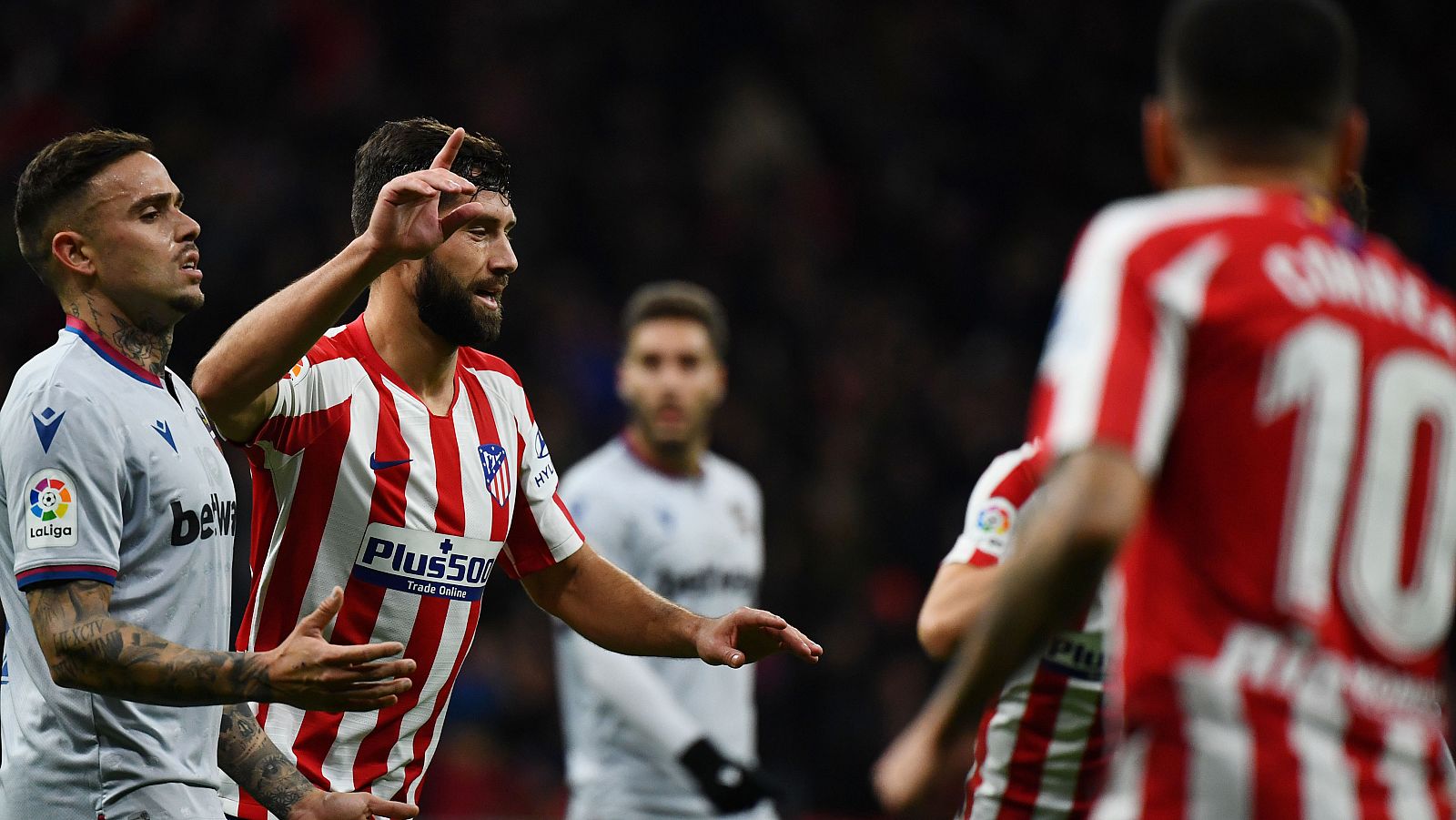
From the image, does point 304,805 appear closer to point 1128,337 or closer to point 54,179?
point 54,179

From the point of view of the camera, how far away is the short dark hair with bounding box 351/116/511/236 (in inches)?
159

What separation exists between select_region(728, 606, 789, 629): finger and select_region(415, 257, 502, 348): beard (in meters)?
0.99

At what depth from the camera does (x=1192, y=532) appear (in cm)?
215

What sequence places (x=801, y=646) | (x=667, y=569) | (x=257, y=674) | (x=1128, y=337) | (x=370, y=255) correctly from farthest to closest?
(x=667, y=569), (x=801, y=646), (x=370, y=255), (x=257, y=674), (x=1128, y=337)

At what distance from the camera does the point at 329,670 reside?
9.87ft

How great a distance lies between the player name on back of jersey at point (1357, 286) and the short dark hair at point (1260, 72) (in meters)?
0.17

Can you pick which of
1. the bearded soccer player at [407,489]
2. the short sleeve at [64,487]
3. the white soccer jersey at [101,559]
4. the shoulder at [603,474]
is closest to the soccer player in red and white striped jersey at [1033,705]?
the bearded soccer player at [407,489]

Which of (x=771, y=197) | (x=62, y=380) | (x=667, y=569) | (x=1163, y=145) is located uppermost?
(x=771, y=197)

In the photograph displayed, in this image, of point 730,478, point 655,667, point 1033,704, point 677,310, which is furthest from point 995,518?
point 677,310

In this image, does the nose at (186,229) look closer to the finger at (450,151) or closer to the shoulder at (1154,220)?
the finger at (450,151)

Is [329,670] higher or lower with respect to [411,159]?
lower

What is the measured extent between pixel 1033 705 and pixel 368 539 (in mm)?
1742

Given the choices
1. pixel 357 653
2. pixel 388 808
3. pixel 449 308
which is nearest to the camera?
pixel 357 653

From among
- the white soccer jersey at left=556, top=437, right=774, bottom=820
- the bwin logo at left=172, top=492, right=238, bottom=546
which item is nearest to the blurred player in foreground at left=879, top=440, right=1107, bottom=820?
the bwin logo at left=172, top=492, right=238, bottom=546
